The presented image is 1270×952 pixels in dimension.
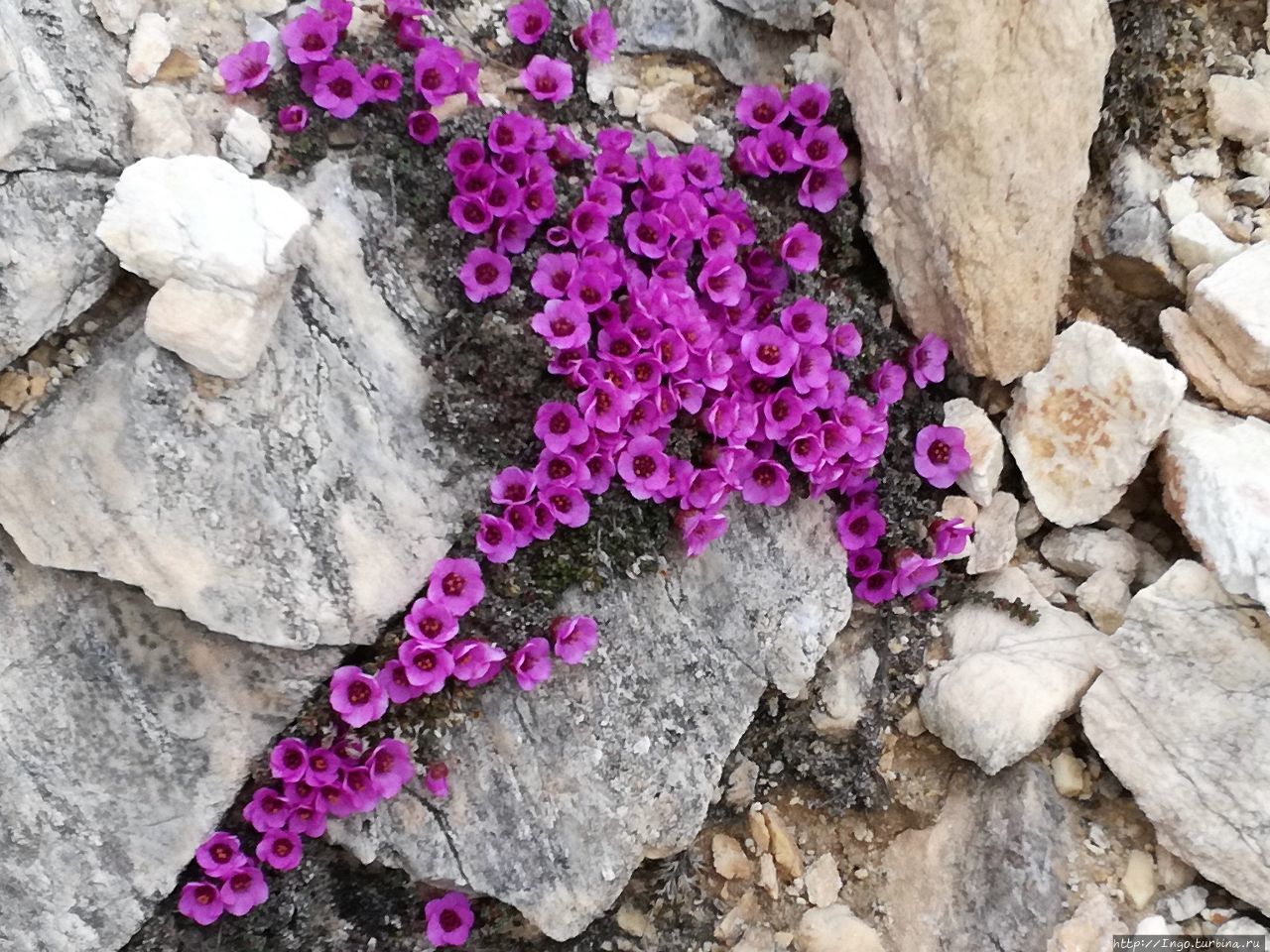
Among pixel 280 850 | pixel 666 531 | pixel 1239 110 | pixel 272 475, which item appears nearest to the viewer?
pixel 272 475

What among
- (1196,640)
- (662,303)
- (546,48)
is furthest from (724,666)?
(546,48)

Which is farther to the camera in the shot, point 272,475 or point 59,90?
point 272,475

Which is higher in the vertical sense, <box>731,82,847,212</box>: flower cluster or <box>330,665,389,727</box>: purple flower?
<box>731,82,847,212</box>: flower cluster

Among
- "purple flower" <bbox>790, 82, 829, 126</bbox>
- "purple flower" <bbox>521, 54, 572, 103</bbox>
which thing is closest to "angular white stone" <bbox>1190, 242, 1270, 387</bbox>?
"purple flower" <bbox>790, 82, 829, 126</bbox>

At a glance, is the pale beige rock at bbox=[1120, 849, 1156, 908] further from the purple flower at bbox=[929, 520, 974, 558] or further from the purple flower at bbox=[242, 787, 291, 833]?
the purple flower at bbox=[242, 787, 291, 833]

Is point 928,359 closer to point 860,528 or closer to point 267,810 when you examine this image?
point 860,528

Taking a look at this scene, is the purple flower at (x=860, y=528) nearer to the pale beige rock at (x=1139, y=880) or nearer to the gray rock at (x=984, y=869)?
the gray rock at (x=984, y=869)

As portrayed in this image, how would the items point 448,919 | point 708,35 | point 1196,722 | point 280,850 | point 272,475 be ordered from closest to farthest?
point 272,475 < point 1196,722 < point 280,850 < point 448,919 < point 708,35

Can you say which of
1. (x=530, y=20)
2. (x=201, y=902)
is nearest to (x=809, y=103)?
(x=530, y=20)
